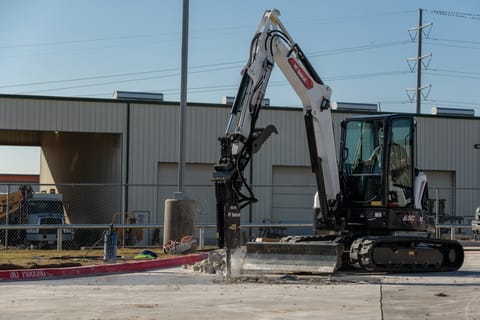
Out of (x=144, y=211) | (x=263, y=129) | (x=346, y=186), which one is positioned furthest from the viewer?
(x=144, y=211)

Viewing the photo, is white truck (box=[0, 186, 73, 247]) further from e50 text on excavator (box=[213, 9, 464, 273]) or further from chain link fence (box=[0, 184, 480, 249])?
e50 text on excavator (box=[213, 9, 464, 273])

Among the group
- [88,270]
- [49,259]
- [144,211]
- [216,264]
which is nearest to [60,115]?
[144,211]

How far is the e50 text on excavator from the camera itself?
16.3 meters

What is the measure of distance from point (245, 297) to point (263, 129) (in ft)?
14.2

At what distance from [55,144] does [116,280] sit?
A: 96.7 feet

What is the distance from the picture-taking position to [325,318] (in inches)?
414

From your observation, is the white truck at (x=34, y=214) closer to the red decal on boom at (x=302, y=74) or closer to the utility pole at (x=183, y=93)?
the utility pole at (x=183, y=93)

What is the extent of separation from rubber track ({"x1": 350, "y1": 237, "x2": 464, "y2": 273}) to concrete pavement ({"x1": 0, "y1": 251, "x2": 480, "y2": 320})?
0.40 meters

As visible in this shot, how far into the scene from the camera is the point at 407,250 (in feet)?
56.4

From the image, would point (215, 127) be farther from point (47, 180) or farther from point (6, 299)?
point (6, 299)

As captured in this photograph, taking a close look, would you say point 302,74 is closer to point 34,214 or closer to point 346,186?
point 346,186

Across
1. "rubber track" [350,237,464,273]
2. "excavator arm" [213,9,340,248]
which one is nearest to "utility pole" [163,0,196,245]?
"excavator arm" [213,9,340,248]

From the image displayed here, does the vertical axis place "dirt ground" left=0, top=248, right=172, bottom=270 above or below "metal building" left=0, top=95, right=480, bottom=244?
below

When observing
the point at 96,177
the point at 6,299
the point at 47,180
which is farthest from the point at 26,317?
the point at 47,180
